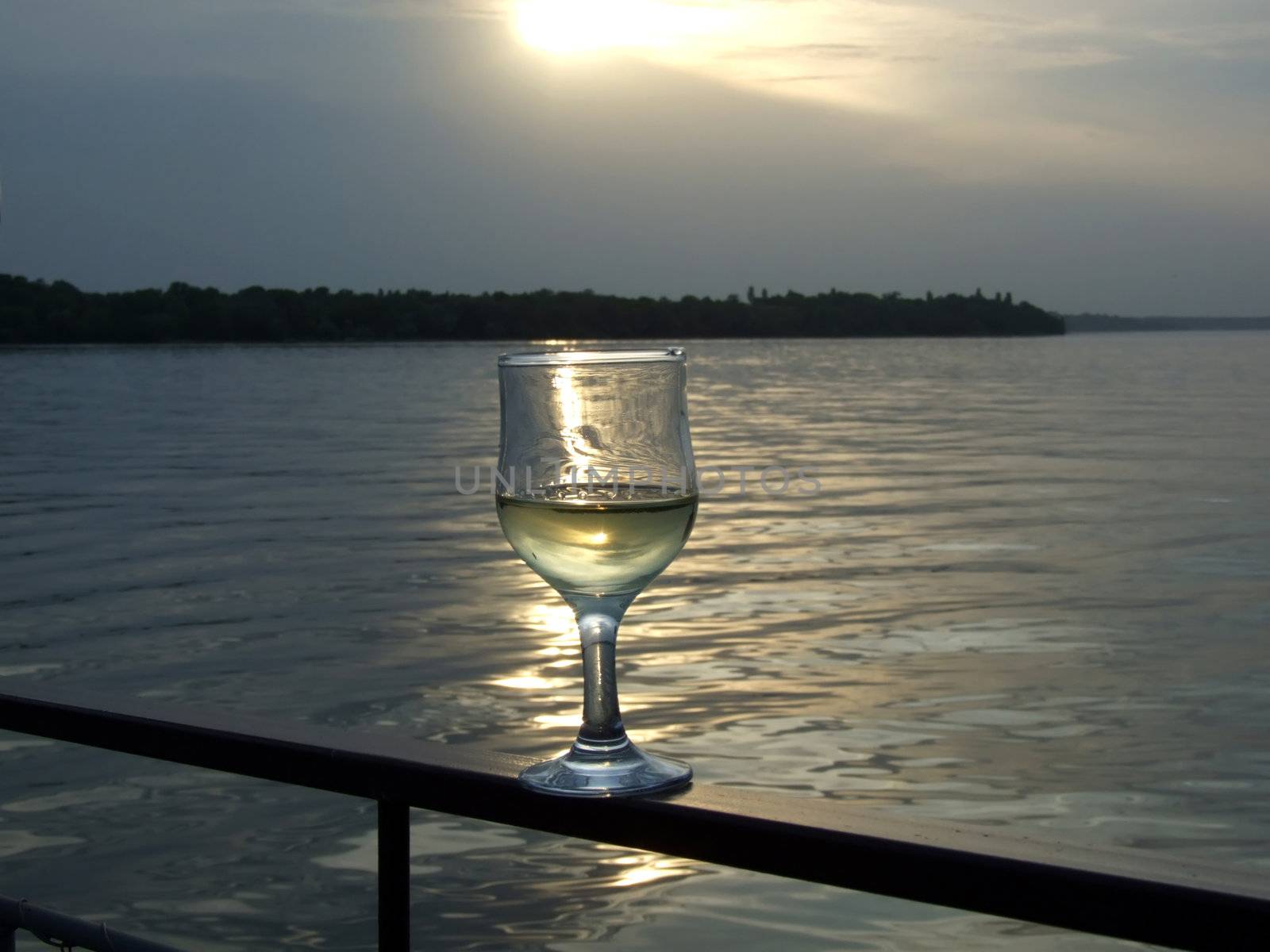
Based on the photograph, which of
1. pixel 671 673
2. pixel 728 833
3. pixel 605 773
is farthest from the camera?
pixel 671 673

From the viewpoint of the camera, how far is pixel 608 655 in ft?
4.67

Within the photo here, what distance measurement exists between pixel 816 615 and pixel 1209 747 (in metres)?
5.47

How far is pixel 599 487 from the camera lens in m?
1.46

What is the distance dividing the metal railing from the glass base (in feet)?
0.05

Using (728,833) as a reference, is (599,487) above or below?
above

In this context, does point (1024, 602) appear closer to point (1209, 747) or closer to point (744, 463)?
point (1209, 747)

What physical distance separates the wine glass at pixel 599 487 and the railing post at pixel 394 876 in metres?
0.18

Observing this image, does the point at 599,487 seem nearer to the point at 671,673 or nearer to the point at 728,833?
the point at 728,833

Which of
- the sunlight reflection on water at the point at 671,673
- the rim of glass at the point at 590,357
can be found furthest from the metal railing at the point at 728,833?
the sunlight reflection on water at the point at 671,673

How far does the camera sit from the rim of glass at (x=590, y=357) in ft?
4.73

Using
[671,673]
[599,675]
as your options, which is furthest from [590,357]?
[671,673]

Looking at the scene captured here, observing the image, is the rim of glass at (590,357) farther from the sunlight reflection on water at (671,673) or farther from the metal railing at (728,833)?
the sunlight reflection on water at (671,673)

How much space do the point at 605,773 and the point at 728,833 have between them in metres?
0.18

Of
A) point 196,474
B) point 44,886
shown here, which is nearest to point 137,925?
point 44,886
